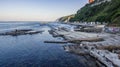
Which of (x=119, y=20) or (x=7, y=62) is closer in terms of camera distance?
(x=7, y=62)

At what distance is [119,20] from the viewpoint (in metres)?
75.8

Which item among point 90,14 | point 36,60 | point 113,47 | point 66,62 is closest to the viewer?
point 66,62

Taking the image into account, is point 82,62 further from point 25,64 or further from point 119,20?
point 119,20

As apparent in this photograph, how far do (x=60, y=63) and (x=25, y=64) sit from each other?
20.8ft

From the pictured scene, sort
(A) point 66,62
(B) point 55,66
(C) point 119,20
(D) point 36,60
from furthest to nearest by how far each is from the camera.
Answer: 1. (C) point 119,20
2. (D) point 36,60
3. (A) point 66,62
4. (B) point 55,66

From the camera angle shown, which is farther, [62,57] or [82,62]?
[62,57]

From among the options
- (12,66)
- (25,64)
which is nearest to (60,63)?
(25,64)

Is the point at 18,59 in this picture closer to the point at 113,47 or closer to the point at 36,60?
the point at 36,60

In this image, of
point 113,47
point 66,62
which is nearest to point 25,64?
point 66,62

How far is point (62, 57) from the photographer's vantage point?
1503 inches

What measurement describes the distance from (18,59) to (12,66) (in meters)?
5.18

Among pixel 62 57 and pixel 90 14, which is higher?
pixel 90 14

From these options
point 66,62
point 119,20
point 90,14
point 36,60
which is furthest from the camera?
point 90,14

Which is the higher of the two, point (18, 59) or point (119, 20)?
point (119, 20)
